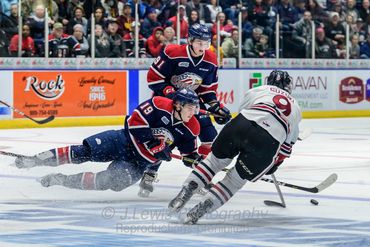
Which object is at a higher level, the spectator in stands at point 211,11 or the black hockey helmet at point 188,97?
the spectator in stands at point 211,11

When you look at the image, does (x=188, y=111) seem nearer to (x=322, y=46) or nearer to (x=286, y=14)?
(x=286, y=14)

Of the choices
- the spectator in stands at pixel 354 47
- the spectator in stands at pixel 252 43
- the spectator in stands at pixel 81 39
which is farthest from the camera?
the spectator in stands at pixel 354 47

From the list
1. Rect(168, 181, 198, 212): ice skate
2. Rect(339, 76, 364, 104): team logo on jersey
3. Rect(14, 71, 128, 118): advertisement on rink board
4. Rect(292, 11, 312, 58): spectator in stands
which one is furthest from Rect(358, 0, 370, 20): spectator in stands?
Rect(168, 181, 198, 212): ice skate

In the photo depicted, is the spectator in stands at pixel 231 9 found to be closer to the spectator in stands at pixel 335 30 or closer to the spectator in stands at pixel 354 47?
the spectator in stands at pixel 335 30

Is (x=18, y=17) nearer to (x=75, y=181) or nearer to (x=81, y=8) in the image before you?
(x=81, y=8)

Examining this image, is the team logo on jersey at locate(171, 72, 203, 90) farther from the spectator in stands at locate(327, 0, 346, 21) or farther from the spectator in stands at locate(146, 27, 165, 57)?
the spectator in stands at locate(327, 0, 346, 21)

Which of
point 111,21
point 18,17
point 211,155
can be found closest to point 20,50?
point 18,17

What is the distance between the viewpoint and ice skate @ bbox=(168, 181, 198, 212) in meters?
6.35

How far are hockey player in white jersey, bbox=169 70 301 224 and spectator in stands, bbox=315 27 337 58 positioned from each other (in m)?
12.0

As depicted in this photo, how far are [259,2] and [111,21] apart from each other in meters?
3.15

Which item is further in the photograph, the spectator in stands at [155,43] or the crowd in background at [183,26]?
the spectator in stands at [155,43]

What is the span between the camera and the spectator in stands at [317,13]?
18.5 meters

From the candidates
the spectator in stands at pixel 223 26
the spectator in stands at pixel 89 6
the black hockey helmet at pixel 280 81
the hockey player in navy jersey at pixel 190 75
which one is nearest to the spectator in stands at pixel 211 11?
the spectator in stands at pixel 223 26

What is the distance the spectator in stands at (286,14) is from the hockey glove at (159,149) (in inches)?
426
